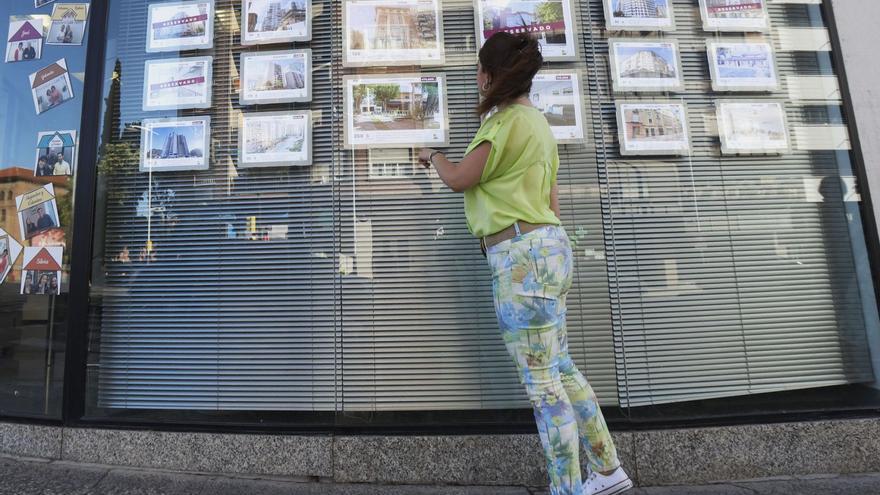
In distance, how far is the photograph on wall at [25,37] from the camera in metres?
3.33

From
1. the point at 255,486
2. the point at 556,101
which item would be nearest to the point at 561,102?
the point at 556,101

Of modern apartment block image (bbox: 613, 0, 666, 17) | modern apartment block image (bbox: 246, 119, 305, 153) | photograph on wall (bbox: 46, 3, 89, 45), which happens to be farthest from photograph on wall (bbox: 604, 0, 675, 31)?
photograph on wall (bbox: 46, 3, 89, 45)

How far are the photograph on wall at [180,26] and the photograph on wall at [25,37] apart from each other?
0.83 meters

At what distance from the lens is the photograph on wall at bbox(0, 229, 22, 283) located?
10.4 feet

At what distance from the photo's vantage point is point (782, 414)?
274cm

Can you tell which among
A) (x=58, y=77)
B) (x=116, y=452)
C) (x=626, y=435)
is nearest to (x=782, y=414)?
(x=626, y=435)

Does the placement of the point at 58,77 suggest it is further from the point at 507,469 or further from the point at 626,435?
the point at 626,435

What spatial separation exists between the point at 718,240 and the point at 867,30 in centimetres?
172

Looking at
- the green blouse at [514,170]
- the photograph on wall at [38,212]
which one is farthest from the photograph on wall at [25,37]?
the green blouse at [514,170]

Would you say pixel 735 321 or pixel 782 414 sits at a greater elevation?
pixel 735 321

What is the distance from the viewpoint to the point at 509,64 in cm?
179

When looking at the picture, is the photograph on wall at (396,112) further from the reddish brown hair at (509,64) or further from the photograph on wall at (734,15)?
the photograph on wall at (734,15)

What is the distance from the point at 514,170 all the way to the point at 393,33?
1777 millimetres

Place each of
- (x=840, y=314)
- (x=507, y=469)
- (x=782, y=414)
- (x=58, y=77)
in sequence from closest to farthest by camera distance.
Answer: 1. (x=507, y=469)
2. (x=782, y=414)
3. (x=840, y=314)
4. (x=58, y=77)
